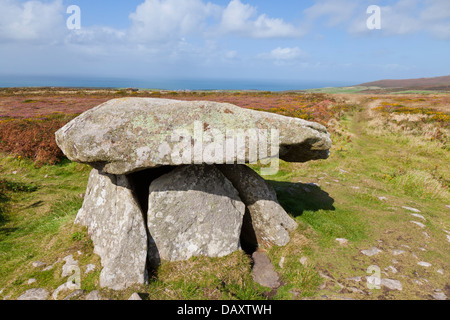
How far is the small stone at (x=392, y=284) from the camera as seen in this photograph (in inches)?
218

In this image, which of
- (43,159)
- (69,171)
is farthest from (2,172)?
(69,171)

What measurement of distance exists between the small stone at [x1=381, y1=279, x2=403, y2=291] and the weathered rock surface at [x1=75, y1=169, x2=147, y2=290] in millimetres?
5527

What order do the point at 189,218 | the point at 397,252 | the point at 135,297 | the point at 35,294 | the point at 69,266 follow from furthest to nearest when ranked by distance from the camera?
the point at 397,252 < the point at 189,218 < the point at 69,266 < the point at 35,294 < the point at 135,297

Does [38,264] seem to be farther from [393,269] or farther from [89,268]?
[393,269]

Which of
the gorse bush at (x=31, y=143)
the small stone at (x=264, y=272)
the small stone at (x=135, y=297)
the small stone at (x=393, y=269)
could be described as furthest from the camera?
the gorse bush at (x=31, y=143)

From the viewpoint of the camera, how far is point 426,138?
1883cm

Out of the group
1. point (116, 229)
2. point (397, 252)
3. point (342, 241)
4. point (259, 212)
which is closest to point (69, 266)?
point (116, 229)

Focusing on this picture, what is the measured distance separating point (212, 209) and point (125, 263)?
244 cm

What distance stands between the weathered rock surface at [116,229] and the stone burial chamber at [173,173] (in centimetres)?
2

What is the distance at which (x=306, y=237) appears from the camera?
732 cm

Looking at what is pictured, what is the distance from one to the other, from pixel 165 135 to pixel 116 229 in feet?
8.99

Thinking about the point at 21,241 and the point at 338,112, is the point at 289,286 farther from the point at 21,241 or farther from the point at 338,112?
the point at 338,112

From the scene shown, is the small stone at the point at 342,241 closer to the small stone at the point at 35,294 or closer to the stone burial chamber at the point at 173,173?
the stone burial chamber at the point at 173,173

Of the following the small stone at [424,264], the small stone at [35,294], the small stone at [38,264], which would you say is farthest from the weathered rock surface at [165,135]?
the small stone at [424,264]
